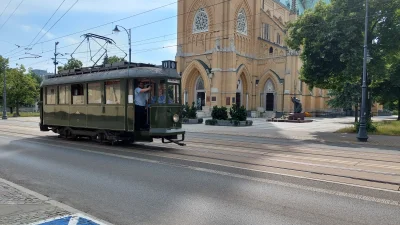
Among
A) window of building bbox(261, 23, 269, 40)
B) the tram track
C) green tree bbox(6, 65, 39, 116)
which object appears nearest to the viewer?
the tram track

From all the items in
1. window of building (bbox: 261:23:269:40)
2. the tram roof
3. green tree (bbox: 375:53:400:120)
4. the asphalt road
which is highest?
window of building (bbox: 261:23:269:40)

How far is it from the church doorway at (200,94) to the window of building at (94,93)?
3683 cm

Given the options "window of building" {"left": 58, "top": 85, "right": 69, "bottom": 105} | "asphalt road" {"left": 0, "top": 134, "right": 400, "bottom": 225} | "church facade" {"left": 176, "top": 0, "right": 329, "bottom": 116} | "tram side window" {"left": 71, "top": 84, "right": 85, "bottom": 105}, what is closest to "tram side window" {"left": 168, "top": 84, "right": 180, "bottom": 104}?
"asphalt road" {"left": 0, "top": 134, "right": 400, "bottom": 225}

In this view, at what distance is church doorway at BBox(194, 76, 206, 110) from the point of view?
1991 inches

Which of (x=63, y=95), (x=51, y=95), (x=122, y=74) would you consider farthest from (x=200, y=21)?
(x=122, y=74)

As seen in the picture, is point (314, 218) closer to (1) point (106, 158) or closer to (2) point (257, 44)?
(1) point (106, 158)

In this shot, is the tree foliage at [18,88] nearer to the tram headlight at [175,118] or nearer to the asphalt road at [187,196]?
the tram headlight at [175,118]

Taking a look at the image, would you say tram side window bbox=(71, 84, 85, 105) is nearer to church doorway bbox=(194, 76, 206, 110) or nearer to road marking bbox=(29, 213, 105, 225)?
road marking bbox=(29, 213, 105, 225)

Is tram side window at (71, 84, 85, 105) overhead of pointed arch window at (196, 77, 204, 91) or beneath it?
beneath

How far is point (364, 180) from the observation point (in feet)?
24.5

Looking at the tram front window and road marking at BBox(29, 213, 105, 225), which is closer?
road marking at BBox(29, 213, 105, 225)

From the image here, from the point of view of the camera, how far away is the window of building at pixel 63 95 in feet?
50.1

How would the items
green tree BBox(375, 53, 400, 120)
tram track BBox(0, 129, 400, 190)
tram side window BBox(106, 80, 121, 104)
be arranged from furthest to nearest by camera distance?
green tree BBox(375, 53, 400, 120) < tram side window BBox(106, 80, 121, 104) < tram track BBox(0, 129, 400, 190)

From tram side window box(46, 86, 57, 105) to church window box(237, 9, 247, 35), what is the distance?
120 feet
